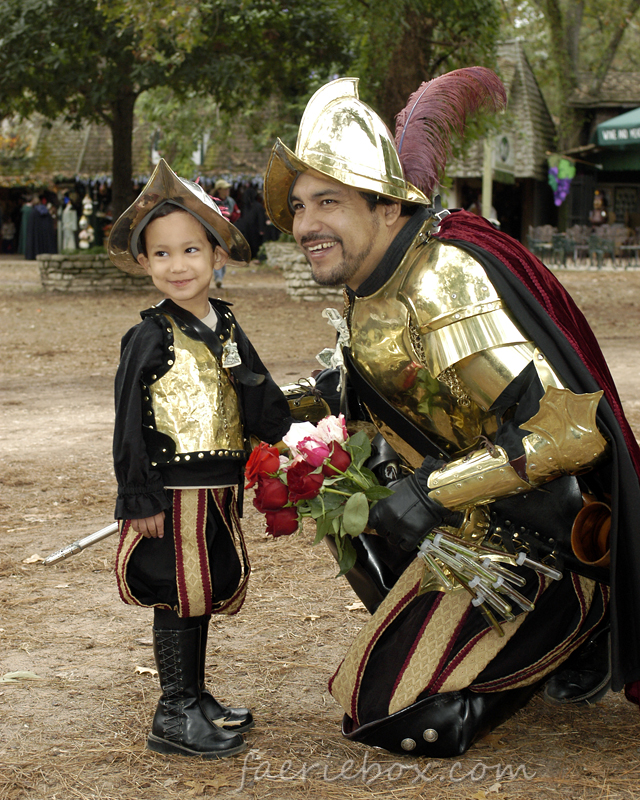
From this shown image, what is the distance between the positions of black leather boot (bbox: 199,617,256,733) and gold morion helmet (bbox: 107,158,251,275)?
1106 millimetres

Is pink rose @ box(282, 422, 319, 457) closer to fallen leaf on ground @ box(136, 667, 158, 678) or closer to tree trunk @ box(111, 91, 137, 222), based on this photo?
fallen leaf on ground @ box(136, 667, 158, 678)

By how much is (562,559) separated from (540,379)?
54 cm

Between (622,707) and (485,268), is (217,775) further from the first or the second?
(485,268)

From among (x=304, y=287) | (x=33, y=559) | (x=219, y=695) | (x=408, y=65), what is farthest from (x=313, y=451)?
(x=304, y=287)

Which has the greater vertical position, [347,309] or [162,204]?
[162,204]

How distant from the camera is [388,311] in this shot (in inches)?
106

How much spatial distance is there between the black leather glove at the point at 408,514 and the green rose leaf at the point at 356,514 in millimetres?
43

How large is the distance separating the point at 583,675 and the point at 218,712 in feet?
3.82

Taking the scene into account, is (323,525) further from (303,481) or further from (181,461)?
(181,461)

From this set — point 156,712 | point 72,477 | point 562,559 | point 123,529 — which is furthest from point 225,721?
point 72,477

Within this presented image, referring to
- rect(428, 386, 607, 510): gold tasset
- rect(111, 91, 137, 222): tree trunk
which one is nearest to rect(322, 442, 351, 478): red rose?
rect(428, 386, 607, 510): gold tasset

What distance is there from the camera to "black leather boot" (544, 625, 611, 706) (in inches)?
113

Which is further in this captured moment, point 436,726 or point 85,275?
point 85,275

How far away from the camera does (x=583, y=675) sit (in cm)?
292
